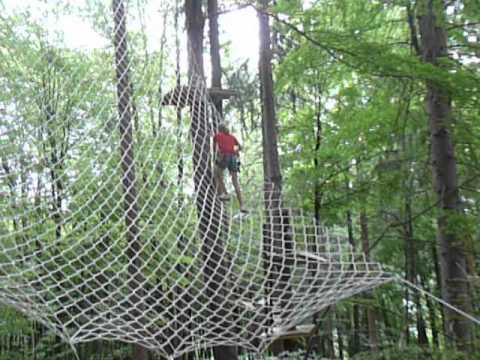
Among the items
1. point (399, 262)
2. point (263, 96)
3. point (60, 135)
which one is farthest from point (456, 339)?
point (60, 135)

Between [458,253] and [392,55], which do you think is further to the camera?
[458,253]

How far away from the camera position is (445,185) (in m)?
2.31

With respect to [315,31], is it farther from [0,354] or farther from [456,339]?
[0,354]

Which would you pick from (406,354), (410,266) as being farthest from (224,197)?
(410,266)

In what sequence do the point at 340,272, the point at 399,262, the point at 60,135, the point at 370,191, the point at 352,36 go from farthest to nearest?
1. the point at 399,262
2. the point at 60,135
3. the point at 370,191
4. the point at 352,36
5. the point at 340,272

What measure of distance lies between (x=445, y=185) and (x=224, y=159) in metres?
1.07

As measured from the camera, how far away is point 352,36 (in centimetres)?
217

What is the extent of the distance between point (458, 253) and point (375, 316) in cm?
281

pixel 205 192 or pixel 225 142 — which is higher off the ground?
pixel 225 142

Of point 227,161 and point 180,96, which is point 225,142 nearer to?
point 227,161

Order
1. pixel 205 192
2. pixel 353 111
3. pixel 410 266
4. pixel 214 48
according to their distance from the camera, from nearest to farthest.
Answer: pixel 205 192, pixel 214 48, pixel 353 111, pixel 410 266

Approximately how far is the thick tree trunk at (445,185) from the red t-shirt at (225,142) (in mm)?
888

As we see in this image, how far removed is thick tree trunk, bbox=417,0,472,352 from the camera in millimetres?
2146

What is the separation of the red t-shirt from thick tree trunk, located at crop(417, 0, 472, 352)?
888 millimetres
